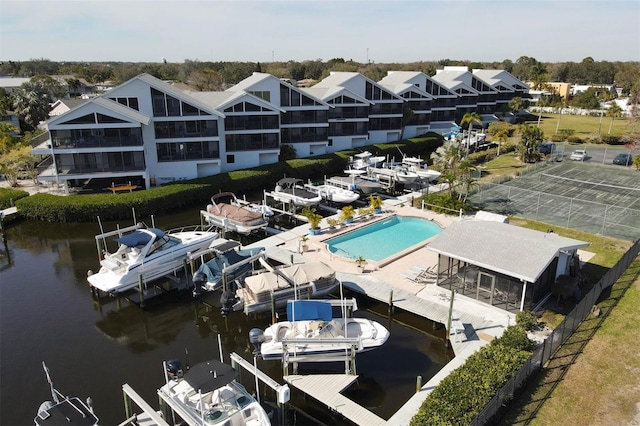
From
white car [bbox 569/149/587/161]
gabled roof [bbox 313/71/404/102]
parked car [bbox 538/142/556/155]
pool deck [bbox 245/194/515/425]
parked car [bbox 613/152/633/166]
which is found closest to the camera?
pool deck [bbox 245/194/515/425]

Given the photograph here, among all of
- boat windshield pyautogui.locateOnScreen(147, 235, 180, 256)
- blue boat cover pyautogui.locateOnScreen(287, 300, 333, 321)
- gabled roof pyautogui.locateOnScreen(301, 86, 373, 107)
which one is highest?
gabled roof pyautogui.locateOnScreen(301, 86, 373, 107)

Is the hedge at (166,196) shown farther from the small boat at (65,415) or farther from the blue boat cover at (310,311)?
the small boat at (65,415)

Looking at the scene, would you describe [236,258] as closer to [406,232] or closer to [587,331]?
[406,232]

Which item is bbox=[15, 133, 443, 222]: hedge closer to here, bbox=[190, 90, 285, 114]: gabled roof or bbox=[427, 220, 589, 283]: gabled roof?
bbox=[190, 90, 285, 114]: gabled roof

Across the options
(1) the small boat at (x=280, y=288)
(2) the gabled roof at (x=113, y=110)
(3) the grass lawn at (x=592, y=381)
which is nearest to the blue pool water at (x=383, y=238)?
(1) the small boat at (x=280, y=288)

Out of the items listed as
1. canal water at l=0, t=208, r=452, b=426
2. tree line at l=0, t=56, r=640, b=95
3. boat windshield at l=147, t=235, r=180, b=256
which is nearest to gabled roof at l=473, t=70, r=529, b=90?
tree line at l=0, t=56, r=640, b=95

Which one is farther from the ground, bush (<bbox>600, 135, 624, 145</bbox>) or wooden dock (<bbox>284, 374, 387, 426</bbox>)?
bush (<bbox>600, 135, 624, 145</bbox>)

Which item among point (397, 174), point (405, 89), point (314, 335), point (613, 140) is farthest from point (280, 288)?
point (613, 140)
